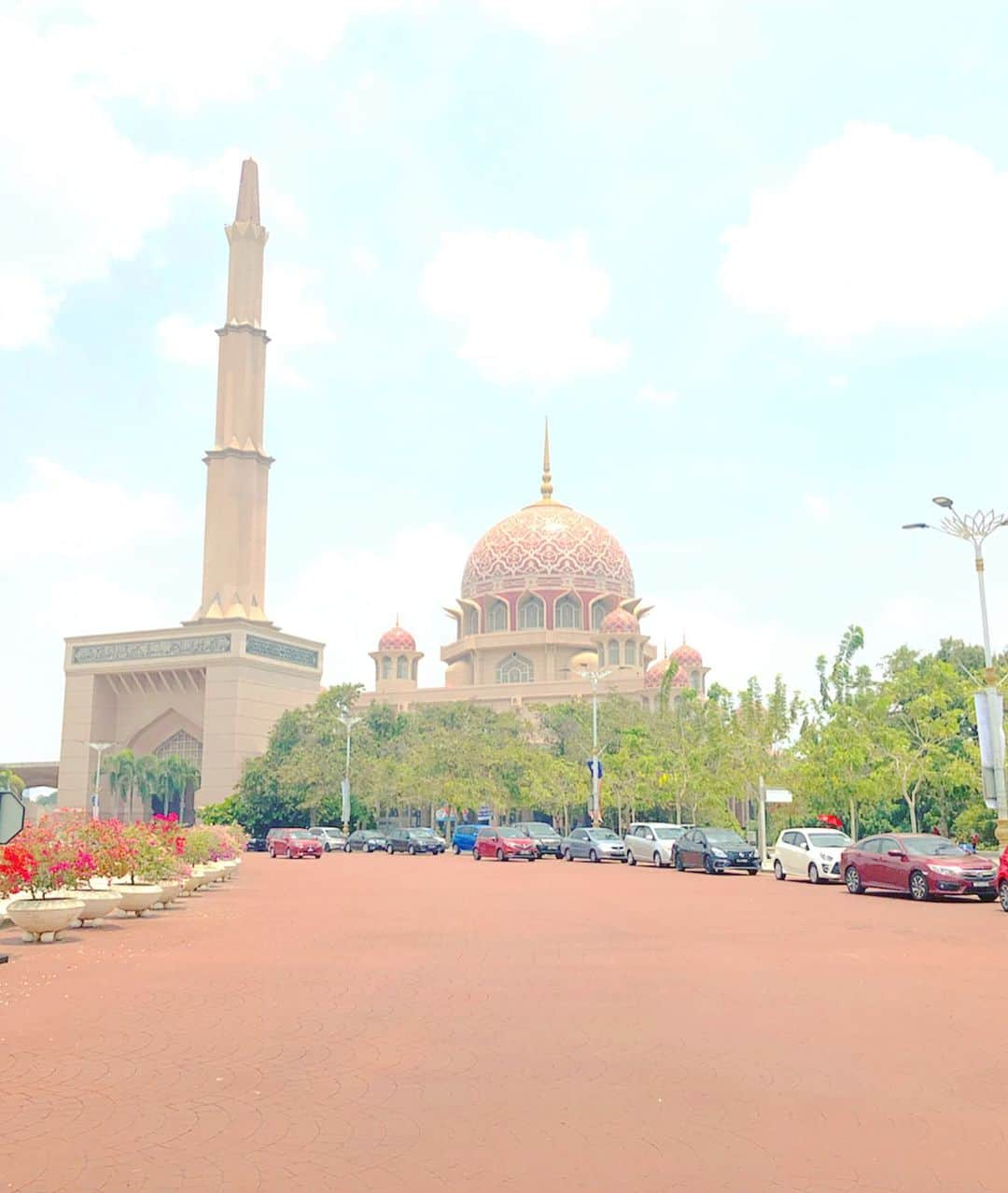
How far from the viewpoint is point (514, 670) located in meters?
74.2

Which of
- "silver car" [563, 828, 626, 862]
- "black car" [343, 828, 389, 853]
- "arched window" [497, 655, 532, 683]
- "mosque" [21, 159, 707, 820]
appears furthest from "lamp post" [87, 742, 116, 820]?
"silver car" [563, 828, 626, 862]

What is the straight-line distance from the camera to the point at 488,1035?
7922 mm

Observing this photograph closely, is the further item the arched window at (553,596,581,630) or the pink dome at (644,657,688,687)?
the arched window at (553,596,581,630)

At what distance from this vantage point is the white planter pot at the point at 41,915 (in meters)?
13.4

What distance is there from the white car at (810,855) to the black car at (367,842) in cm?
2378

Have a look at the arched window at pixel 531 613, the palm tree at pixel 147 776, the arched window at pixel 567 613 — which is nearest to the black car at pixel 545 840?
the palm tree at pixel 147 776

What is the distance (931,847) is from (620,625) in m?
51.1

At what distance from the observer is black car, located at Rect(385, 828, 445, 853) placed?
1767 inches

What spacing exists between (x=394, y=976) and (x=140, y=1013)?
2.47 metres

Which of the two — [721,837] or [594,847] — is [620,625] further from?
[721,837]

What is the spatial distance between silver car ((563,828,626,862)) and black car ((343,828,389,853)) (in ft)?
39.2

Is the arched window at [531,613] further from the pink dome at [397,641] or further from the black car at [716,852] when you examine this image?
the black car at [716,852]

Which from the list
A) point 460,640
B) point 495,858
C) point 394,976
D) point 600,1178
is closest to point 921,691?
point 495,858

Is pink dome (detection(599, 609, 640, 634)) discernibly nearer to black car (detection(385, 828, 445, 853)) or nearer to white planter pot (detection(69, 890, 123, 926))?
black car (detection(385, 828, 445, 853))
